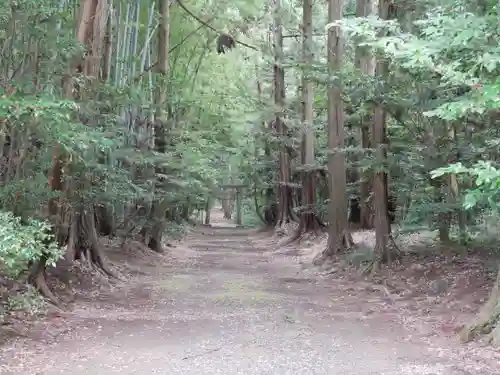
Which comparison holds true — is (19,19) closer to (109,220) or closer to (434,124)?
(434,124)

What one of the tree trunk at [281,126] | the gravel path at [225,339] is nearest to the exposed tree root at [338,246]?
the gravel path at [225,339]

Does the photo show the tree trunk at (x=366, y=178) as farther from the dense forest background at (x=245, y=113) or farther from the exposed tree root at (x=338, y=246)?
the exposed tree root at (x=338, y=246)

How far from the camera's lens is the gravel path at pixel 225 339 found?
19.8 ft

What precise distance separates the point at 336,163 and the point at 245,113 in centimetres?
1018

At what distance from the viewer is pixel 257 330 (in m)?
7.80

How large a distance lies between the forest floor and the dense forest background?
82cm

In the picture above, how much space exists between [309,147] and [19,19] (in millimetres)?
15137

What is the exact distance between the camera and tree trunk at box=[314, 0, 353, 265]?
1519 cm

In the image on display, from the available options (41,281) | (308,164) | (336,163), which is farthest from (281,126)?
(41,281)

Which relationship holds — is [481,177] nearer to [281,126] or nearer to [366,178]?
[366,178]

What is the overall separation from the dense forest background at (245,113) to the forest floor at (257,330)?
2.68ft

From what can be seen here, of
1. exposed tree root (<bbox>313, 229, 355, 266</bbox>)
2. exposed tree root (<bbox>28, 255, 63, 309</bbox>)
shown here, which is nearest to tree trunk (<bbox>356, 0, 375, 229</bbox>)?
exposed tree root (<bbox>313, 229, 355, 266</bbox>)

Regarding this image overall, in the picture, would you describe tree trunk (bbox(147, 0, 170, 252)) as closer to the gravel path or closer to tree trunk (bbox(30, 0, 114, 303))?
tree trunk (bbox(30, 0, 114, 303))

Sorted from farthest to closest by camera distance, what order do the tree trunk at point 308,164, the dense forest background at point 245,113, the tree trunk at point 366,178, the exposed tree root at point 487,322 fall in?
the tree trunk at point 308,164 → the tree trunk at point 366,178 → the exposed tree root at point 487,322 → the dense forest background at point 245,113
